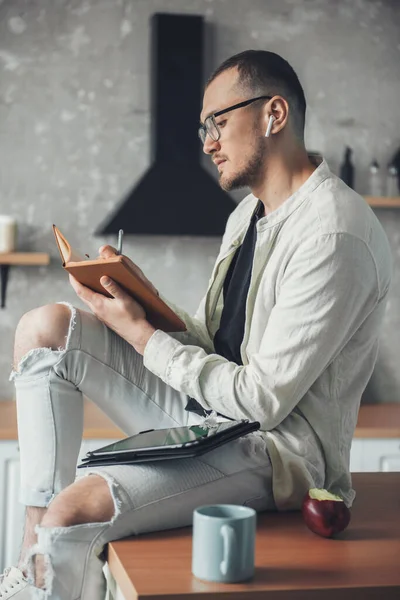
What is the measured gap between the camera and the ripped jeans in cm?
154

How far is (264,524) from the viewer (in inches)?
67.2

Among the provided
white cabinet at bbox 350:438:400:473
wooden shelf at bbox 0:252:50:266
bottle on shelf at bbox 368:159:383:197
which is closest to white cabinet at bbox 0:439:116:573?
wooden shelf at bbox 0:252:50:266

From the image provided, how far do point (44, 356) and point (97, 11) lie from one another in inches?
86.6

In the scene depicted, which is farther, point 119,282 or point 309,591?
point 119,282

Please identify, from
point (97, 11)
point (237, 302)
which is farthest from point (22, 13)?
point (237, 302)

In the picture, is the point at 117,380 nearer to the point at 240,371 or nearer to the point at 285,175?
the point at 240,371

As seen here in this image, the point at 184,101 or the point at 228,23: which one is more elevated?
the point at 228,23

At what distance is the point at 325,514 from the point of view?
1.60m

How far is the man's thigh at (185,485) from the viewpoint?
1.58m

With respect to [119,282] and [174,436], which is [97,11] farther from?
[174,436]

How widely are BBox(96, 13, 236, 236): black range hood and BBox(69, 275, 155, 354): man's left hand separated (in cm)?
177

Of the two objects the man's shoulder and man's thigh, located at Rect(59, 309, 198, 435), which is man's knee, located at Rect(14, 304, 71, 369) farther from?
the man's shoulder

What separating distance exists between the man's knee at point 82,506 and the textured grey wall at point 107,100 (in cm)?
216

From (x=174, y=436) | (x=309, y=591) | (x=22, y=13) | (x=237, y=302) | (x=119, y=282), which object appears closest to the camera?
(x=309, y=591)
